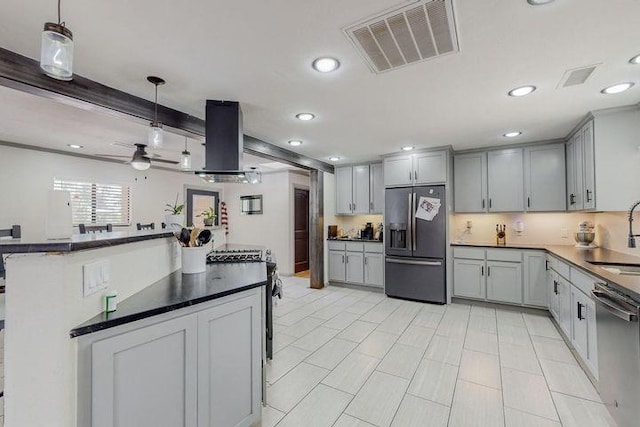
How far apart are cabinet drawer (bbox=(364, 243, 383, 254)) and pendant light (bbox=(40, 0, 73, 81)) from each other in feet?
14.9

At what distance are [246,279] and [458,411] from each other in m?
1.74

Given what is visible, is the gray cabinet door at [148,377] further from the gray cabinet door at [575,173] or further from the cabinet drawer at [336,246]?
the gray cabinet door at [575,173]

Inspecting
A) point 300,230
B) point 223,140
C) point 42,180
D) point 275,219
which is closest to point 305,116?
point 223,140

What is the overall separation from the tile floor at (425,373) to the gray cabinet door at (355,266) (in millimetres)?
1288

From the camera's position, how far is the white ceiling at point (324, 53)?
57.9 inches

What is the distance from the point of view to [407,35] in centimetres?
165

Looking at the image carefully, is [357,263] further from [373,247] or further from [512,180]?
[512,180]

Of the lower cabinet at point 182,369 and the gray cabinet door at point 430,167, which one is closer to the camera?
the lower cabinet at point 182,369

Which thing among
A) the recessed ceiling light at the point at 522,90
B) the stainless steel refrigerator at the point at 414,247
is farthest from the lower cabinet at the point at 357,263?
the recessed ceiling light at the point at 522,90

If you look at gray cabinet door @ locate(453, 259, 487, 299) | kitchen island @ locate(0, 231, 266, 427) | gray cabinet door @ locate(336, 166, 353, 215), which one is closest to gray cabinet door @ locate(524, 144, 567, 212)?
gray cabinet door @ locate(453, 259, 487, 299)

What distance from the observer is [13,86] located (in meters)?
1.90

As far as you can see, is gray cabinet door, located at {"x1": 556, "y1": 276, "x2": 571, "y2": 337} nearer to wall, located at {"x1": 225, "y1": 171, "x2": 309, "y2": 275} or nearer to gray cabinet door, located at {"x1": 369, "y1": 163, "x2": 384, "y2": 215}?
gray cabinet door, located at {"x1": 369, "y1": 163, "x2": 384, "y2": 215}

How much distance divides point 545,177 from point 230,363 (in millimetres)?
4583

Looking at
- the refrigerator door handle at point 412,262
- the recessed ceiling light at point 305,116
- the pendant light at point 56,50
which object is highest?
the recessed ceiling light at point 305,116
